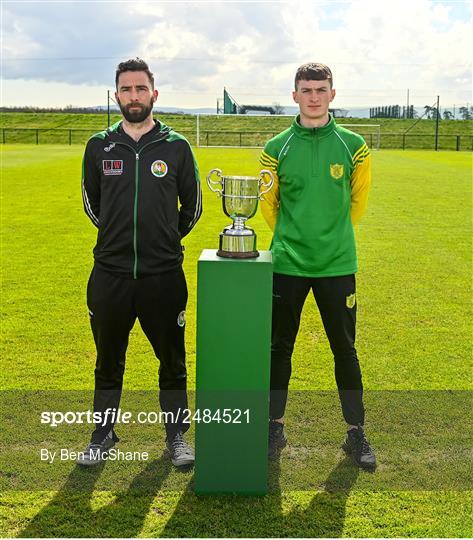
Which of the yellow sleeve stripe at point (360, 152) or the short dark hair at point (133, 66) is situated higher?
the short dark hair at point (133, 66)

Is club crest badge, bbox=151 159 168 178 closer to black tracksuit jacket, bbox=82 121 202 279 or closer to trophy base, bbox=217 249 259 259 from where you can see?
black tracksuit jacket, bbox=82 121 202 279

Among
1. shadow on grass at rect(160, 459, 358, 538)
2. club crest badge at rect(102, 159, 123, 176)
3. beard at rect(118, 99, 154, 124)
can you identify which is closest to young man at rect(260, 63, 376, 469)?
shadow on grass at rect(160, 459, 358, 538)

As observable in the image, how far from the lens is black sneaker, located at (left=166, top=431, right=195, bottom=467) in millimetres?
3584

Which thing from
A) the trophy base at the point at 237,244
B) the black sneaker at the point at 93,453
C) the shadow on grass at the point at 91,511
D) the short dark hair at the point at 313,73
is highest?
the short dark hair at the point at 313,73

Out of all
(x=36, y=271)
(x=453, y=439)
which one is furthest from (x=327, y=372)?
(x=36, y=271)

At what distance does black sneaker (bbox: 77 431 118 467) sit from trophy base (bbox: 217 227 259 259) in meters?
1.25

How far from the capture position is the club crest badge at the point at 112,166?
3404mm

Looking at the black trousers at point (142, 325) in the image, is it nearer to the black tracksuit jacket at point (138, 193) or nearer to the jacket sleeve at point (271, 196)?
the black tracksuit jacket at point (138, 193)

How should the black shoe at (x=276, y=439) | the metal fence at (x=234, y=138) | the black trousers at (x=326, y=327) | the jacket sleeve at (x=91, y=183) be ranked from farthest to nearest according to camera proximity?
the metal fence at (x=234, y=138) < the black shoe at (x=276, y=439) < the black trousers at (x=326, y=327) < the jacket sleeve at (x=91, y=183)

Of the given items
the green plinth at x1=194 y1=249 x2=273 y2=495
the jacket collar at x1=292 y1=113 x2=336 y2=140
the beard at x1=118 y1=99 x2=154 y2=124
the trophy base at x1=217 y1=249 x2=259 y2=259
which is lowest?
the green plinth at x1=194 y1=249 x2=273 y2=495

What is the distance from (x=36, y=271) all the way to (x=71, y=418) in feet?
13.8

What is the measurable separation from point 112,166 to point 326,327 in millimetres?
1362

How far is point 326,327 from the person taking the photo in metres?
3.69

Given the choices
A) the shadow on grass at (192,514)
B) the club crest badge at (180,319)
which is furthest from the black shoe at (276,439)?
the club crest badge at (180,319)
